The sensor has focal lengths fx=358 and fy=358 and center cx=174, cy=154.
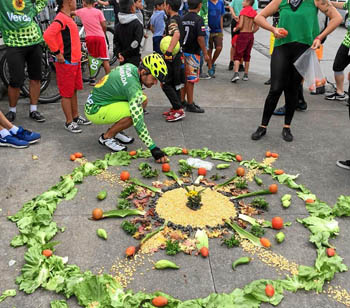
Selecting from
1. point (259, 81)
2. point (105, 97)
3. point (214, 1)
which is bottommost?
point (259, 81)

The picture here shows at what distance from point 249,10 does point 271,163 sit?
186 inches

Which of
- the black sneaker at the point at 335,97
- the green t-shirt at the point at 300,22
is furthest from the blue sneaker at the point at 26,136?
the black sneaker at the point at 335,97

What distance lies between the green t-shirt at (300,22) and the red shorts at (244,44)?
139 inches

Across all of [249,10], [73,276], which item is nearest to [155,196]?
[73,276]

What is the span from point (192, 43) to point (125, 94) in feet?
8.11

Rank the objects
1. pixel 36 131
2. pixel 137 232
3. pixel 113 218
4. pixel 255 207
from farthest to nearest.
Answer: pixel 36 131, pixel 255 207, pixel 113 218, pixel 137 232

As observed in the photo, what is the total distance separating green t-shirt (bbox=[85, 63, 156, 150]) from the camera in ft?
13.5

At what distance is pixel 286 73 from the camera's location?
488cm

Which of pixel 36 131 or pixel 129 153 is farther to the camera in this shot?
pixel 36 131

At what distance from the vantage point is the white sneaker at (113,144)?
15.7 feet

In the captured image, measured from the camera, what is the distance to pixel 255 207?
11.9ft

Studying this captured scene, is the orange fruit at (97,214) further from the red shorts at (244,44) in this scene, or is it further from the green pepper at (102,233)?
the red shorts at (244,44)

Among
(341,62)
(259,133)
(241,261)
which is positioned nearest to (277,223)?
(241,261)

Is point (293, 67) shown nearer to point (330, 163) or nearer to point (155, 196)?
point (330, 163)
